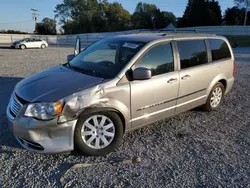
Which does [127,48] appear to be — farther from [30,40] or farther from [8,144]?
[30,40]

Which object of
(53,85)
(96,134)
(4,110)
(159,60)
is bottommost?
(4,110)

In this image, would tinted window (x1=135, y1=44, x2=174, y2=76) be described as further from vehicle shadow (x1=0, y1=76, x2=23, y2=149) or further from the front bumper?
vehicle shadow (x1=0, y1=76, x2=23, y2=149)

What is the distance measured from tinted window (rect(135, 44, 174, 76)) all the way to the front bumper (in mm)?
1418

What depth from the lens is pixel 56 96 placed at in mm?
2893

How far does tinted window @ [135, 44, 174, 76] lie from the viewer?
3.53m

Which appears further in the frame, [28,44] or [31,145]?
[28,44]

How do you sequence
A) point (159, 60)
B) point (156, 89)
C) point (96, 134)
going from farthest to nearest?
point (159, 60) → point (156, 89) → point (96, 134)

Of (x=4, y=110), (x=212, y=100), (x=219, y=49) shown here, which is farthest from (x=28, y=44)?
(x=212, y=100)

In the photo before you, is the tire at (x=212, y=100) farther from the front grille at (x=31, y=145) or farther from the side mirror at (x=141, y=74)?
the front grille at (x=31, y=145)

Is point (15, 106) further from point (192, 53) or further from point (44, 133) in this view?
point (192, 53)

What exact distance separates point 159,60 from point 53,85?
171cm

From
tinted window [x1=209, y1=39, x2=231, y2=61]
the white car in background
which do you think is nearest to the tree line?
the white car in background

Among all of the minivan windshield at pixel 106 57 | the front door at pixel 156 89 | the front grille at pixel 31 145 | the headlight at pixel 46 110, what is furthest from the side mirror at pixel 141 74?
the front grille at pixel 31 145

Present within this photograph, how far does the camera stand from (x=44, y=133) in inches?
112
